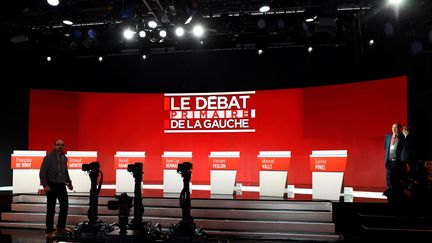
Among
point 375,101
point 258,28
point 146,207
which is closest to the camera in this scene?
point 146,207

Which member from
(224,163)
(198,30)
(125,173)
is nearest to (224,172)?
(224,163)

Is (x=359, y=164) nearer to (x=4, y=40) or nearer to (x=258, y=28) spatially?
(x=258, y=28)

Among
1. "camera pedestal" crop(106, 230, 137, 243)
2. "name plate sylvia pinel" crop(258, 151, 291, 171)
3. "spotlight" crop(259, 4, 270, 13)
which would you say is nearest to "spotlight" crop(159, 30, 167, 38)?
"spotlight" crop(259, 4, 270, 13)

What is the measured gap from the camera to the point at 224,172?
379 inches

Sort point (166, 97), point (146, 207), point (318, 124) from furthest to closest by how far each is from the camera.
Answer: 1. point (166, 97)
2. point (318, 124)
3. point (146, 207)

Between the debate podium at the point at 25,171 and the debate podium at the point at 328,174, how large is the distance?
5.71 meters

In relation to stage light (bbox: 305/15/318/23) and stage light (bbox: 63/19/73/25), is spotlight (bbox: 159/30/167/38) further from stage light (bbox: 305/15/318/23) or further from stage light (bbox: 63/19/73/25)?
stage light (bbox: 305/15/318/23)

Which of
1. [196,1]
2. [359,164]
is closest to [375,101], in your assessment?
[359,164]

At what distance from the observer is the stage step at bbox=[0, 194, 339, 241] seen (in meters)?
7.52

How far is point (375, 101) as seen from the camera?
1083 cm

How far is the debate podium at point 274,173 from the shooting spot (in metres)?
8.91

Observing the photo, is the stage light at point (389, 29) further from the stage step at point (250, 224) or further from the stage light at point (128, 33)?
the stage light at point (128, 33)

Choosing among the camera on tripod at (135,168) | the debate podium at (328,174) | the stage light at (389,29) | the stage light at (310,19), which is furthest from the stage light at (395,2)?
the camera on tripod at (135,168)

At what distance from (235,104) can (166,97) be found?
1972mm
